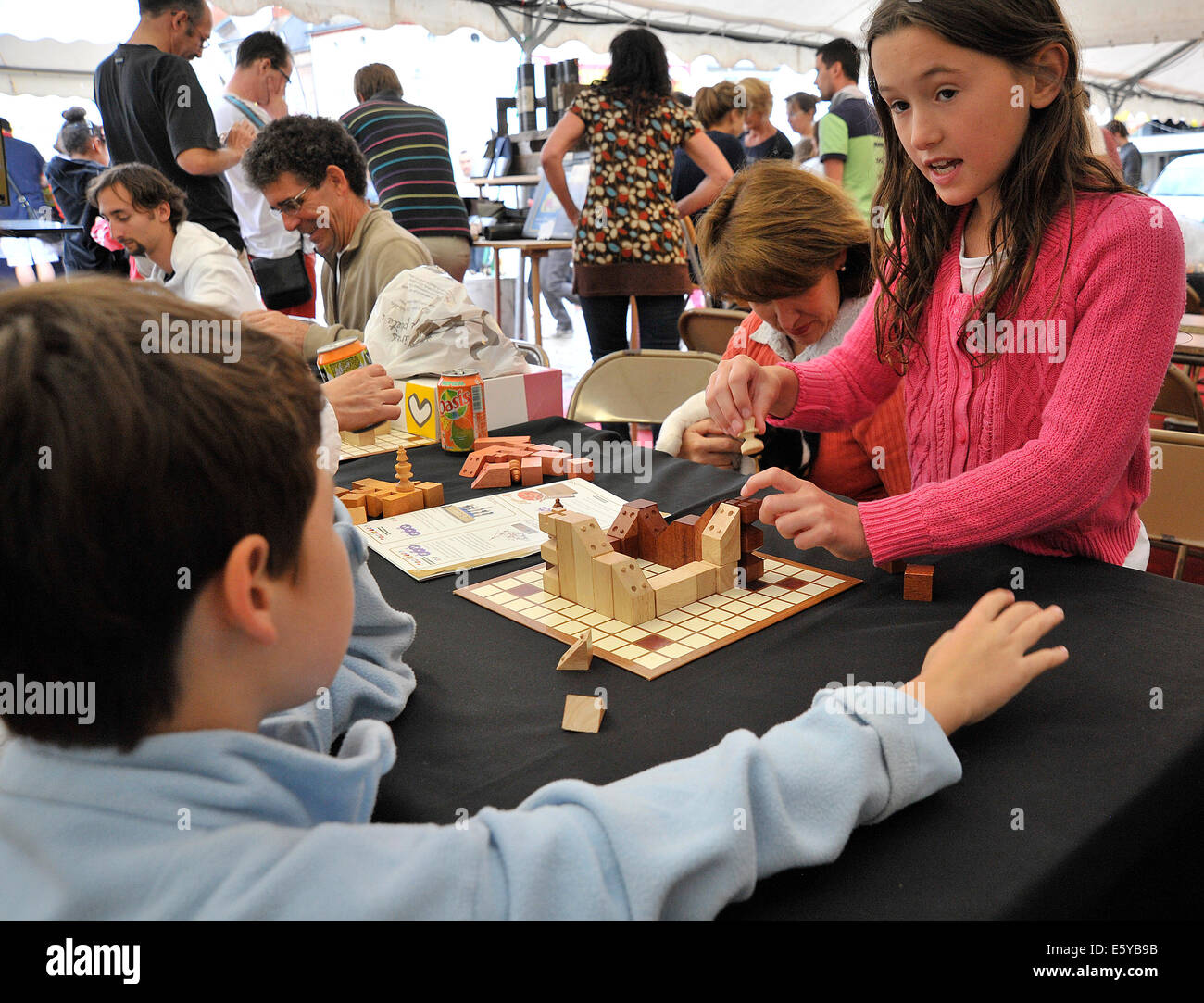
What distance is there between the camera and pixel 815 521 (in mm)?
1106

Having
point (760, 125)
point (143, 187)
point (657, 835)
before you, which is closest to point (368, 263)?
point (143, 187)

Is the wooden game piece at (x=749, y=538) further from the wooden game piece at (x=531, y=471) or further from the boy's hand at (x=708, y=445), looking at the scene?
the boy's hand at (x=708, y=445)

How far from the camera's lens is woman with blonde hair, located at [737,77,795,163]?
4.90 m

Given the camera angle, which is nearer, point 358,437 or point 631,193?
point 358,437

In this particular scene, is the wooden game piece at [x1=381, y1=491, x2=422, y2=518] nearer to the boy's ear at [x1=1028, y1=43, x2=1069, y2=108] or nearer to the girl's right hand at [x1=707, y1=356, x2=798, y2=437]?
the girl's right hand at [x1=707, y1=356, x2=798, y2=437]

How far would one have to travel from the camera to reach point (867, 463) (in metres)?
1.89

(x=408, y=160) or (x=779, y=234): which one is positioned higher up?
(x=408, y=160)

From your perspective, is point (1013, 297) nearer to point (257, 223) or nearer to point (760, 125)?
point (257, 223)

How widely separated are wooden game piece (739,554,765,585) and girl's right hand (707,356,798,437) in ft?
1.12

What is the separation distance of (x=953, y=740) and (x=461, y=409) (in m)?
1.20

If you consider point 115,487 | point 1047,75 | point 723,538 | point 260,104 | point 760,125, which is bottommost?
point 723,538

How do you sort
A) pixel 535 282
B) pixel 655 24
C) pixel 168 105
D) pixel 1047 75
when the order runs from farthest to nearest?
pixel 655 24 < pixel 535 282 < pixel 168 105 < pixel 1047 75

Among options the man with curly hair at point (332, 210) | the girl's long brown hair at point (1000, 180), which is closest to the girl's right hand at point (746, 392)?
the girl's long brown hair at point (1000, 180)
